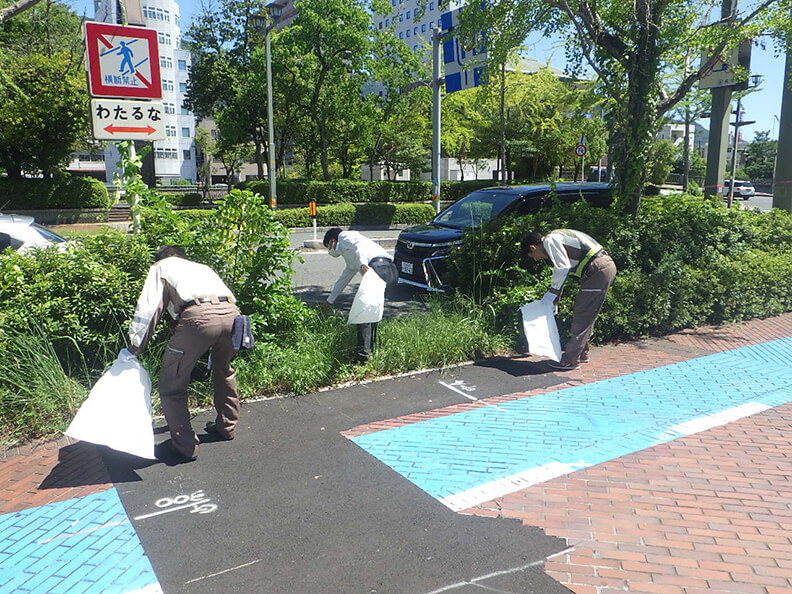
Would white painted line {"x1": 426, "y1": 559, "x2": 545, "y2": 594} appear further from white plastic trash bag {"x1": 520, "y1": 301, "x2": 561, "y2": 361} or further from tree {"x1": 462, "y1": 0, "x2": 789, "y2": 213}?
tree {"x1": 462, "y1": 0, "x2": 789, "y2": 213}

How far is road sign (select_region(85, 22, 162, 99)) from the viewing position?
598 centimetres

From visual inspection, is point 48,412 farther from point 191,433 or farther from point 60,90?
point 60,90

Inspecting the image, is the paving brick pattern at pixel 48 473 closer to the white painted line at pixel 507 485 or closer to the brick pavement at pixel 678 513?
the brick pavement at pixel 678 513

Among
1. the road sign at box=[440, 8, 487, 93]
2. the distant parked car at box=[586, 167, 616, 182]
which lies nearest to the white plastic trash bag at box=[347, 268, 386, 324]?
the road sign at box=[440, 8, 487, 93]

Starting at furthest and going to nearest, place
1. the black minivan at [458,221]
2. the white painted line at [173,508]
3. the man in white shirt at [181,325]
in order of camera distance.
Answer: the black minivan at [458,221] → the man in white shirt at [181,325] → the white painted line at [173,508]

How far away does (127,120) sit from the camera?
20.3 ft

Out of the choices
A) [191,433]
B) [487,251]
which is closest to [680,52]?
[487,251]

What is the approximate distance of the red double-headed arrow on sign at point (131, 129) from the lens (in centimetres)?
608

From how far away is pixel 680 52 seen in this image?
32.9 feet

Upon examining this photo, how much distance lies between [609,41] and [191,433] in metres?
8.18

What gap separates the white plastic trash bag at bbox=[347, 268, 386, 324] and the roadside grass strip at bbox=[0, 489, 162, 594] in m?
2.82

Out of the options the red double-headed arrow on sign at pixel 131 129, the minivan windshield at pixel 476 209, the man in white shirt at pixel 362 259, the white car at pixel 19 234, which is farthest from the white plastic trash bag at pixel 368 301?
the white car at pixel 19 234

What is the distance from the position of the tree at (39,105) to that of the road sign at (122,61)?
17.6 m

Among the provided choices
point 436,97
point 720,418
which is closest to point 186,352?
point 720,418
